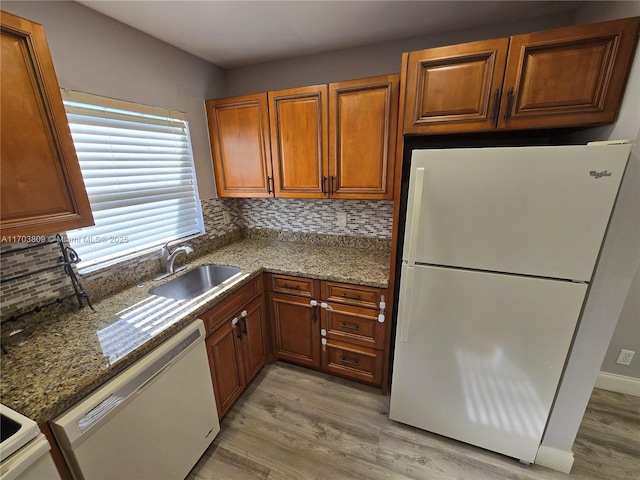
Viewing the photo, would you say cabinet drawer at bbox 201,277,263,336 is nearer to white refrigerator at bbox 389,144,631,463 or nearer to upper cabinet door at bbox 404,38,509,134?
white refrigerator at bbox 389,144,631,463

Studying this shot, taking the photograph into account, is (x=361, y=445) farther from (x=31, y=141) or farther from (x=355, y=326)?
(x=31, y=141)

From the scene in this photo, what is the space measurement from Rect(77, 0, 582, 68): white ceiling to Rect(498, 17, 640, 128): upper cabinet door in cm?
48

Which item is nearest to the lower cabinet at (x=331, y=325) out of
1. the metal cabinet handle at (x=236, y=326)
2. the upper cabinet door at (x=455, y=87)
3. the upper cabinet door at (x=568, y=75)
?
the metal cabinet handle at (x=236, y=326)

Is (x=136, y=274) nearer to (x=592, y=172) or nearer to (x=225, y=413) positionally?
(x=225, y=413)

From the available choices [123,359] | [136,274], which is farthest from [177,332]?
[136,274]

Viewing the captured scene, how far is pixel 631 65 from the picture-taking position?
1.04m

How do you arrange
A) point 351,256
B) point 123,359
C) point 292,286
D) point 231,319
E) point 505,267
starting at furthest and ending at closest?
point 351,256 → point 292,286 → point 231,319 → point 505,267 → point 123,359

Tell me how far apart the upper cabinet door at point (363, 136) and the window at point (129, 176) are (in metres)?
1.15

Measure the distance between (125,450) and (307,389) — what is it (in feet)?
3.82

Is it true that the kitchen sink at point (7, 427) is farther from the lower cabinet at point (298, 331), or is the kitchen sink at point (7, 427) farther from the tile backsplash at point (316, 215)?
the tile backsplash at point (316, 215)

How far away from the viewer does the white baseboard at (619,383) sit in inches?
70.9

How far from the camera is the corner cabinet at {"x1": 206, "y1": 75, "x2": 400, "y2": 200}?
1.64m

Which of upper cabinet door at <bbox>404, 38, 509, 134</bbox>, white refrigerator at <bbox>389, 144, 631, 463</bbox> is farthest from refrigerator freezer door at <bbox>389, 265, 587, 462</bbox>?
upper cabinet door at <bbox>404, 38, 509, 134</bbox>

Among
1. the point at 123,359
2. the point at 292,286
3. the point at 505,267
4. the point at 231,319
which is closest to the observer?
the point at 123,359
